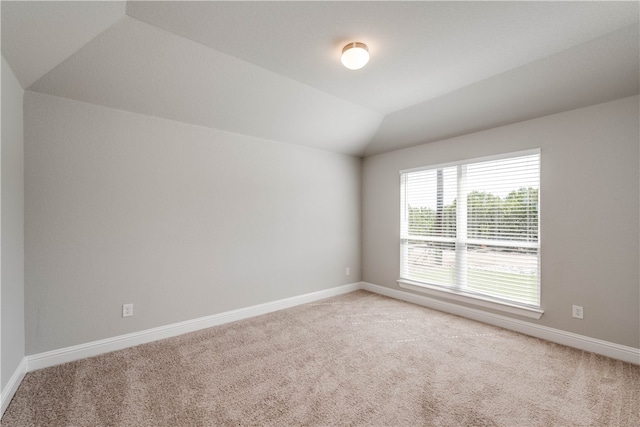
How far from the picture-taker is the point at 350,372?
222cm

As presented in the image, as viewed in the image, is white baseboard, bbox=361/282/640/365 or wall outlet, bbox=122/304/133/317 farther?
wall outlet, bbox=122/304/133/317

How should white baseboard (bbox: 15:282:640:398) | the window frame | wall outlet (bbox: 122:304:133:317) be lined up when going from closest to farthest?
white baseboard (bbox: 15:282:640:398)
wall outlet (bbox: 122:304:133:317)
the window frame

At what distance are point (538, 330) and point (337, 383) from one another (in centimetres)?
227

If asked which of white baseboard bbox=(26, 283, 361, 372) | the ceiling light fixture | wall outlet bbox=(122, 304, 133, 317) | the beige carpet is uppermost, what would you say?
the ceiling light fixture

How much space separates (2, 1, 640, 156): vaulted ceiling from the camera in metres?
1.80

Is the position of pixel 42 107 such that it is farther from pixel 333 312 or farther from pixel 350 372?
pixel 333 312

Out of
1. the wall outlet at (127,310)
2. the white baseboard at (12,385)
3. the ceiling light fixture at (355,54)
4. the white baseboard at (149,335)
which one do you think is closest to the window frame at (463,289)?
the white baseboard at (149,335)

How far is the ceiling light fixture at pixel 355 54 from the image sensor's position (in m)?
2.11

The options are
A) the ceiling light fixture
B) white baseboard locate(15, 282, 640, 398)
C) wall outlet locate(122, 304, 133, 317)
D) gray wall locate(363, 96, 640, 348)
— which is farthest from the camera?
wall outlet locate(122, 304, 133, 317)

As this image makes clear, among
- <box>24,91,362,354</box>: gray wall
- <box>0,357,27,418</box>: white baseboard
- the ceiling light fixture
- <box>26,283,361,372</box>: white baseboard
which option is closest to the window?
<box>24,91,362,354</box>: gray wall

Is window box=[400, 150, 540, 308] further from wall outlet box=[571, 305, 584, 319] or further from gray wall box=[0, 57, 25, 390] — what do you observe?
gray wall box=[0, 57, 25, 390]

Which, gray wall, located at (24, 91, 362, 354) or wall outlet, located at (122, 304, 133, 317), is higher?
gray wall, located at (24, 91, 362, 354)

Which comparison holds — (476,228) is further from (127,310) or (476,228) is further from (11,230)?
(11,230)

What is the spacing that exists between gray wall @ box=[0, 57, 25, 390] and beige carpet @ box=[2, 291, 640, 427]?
0.33 m
